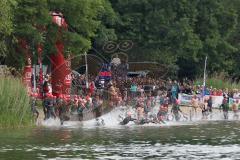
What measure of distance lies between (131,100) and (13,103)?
1689cm

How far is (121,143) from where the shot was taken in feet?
126

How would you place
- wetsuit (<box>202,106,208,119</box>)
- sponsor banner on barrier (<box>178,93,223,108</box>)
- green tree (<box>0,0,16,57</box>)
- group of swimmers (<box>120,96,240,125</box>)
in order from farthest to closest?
sponsor banner on barrier (<box>178,93,223,108</box>), wetsuit (<box>202,106,208,119</box>), group of swimmers (<box>120,96,240,125</box>), green tree (<box>0,0,16,57</box>)

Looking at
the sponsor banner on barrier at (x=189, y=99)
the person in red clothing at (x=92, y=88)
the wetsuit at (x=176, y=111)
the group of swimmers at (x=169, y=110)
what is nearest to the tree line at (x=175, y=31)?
the person in red clothing at (x=92, y=88)

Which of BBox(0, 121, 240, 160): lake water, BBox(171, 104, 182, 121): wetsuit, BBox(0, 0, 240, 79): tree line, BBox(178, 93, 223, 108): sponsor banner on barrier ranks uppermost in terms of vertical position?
BBox(0, 0, 240, 79): tree line

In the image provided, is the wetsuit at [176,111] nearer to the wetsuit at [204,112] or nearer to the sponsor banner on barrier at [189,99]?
the wetsuit at [204,112]

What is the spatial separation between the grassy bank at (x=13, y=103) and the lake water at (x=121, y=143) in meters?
1.19

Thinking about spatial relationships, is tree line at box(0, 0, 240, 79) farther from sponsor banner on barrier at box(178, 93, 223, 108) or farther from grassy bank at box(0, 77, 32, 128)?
grassy bank at box(0, 77, 32, 128)

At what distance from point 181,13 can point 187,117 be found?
74.6 feet

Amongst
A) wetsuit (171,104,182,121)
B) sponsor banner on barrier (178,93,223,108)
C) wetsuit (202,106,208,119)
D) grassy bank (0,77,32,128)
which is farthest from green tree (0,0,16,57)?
sponsor banner on barrier (178,93,223,108)

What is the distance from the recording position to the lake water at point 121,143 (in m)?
33.1

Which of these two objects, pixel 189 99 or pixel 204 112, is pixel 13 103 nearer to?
pixel 204 112

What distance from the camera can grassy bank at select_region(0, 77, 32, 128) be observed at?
45.3 meters

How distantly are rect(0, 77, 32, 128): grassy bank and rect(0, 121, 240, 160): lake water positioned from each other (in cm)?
119

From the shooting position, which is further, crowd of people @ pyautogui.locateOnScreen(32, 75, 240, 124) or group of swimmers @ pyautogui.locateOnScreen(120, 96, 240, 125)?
group of swimmers @ pyautogui.locateOnScreen(120, 96, 240, 125)
